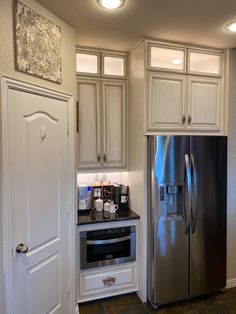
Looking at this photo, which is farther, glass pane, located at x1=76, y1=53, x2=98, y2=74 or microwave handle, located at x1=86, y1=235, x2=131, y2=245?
glass pane, located at x1=76, y1=53, x2=98, y2=74

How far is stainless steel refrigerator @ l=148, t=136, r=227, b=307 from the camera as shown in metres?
2.45

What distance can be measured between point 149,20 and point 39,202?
1.76m

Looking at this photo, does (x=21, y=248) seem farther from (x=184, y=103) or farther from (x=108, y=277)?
(x=184, y=103)

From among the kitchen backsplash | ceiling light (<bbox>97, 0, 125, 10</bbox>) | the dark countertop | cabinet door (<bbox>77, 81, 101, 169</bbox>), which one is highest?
ceiling light (<bbox>97, 0, 125, 10</bbox>)

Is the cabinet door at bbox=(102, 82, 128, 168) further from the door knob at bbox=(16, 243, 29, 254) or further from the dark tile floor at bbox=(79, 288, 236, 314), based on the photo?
the dark tile floor at bbox=(79, 288, 236, 314)

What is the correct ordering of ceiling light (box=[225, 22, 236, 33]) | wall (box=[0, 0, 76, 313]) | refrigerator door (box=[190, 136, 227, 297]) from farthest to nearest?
refrigerator door (box=[190, 136, 227, 297]), ceiling light (box=[225, 22, 236, 33]), wall (box=[0, 0, 76, 313])

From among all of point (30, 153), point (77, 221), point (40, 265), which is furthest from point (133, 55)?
point (40, 265)

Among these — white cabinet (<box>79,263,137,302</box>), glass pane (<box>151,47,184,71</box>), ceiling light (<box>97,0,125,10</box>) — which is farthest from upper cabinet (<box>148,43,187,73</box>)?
white cabinet (<box>79,263,137,302</box>)

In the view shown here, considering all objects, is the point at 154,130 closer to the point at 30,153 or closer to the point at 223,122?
the point at 223,122

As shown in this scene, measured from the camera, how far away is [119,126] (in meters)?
2.86

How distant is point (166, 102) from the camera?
2533 mm

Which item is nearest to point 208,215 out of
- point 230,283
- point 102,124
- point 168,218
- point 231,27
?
point 168,218

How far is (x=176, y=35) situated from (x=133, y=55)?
53 centimetres

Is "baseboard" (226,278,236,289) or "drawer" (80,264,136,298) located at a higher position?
"drawer" (80,264,136,298)
